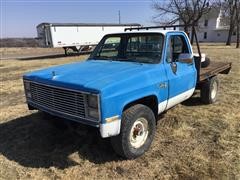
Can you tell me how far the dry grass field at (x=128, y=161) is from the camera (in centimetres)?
368

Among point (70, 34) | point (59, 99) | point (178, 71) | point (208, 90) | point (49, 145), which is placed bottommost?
point (49, 145)

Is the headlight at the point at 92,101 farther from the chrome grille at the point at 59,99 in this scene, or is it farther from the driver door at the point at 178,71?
the driver door at the point at 178,71

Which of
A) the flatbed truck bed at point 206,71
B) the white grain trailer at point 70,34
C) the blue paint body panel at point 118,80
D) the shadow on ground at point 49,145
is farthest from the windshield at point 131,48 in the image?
the white grain trailer at point 70,34

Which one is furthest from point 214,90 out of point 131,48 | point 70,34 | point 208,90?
point 70,34

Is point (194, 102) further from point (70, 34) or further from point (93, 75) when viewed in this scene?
point (70, 34)

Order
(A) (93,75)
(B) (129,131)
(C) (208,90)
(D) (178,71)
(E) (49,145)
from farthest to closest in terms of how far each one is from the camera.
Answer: (C) (208,90)
(D) (178,71)
(E) (49,145)
(A) (93,75)
(B) (129,131)

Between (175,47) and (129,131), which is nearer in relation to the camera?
(129,131)

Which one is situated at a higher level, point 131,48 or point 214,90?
point 131,48

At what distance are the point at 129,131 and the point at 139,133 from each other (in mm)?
429

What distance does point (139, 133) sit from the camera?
411 centimetres

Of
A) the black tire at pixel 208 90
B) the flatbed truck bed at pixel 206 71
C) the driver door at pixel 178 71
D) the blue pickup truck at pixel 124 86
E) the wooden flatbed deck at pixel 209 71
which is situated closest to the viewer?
the blue pickup truck at pixel 124 86

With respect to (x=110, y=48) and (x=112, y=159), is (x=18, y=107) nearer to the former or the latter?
(x=110, y=48)

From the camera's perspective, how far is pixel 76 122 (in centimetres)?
376

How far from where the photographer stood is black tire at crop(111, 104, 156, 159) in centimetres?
365
